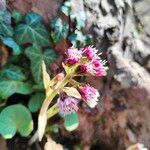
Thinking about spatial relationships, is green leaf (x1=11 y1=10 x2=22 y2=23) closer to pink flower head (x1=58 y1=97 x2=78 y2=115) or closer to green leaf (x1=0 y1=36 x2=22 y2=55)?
Answer: green leaf (x1=0 y1=36 x2=22 y2=55)

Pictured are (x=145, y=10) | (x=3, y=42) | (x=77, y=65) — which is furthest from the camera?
(x=145, y=10)

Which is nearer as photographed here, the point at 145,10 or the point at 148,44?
the point at 148,44

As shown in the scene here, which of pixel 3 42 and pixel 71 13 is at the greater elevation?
pixel 71 13

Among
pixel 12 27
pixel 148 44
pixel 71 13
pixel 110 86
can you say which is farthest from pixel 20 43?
pixel 148 44

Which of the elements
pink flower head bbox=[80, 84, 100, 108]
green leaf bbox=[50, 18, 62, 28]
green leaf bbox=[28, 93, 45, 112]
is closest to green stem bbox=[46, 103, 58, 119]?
green leaf bbox=[28, 93, 45, 112]

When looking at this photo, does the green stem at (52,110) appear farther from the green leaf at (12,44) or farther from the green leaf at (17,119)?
the green leaf at (12,44)

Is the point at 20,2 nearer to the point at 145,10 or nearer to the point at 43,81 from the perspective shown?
the point at 43,81

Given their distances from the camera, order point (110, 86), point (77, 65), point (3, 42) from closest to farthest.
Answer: point (77, 65), point (3, 42), point (110, 86)

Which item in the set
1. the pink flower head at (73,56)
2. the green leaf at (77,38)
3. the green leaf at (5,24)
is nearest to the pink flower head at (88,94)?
the pink flower head at (73,56)
